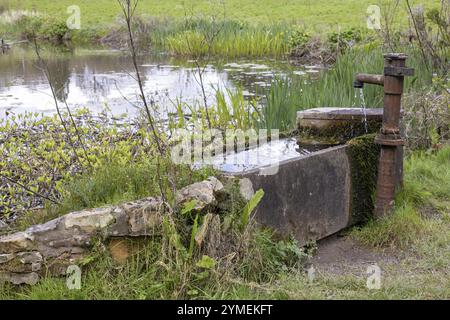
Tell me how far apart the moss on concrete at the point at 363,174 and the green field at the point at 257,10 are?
1304 cm

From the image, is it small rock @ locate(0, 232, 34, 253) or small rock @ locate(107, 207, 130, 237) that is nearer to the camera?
small rock @ locate(0, 232, 34, 253)

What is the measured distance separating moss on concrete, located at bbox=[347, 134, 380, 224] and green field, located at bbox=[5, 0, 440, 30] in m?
13.0

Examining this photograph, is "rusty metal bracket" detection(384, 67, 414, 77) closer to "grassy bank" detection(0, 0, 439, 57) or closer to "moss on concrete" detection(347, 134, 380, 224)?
"moss on concrete" detection(347, 134, 380, 224)

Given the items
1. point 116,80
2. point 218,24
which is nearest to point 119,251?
point 116,80

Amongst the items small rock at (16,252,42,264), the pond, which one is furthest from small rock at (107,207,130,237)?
the pond

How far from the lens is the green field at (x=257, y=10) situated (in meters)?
19.2

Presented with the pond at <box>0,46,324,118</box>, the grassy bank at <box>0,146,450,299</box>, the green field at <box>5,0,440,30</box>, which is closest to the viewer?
the grassy bank at <box>0,146,450,299</box>

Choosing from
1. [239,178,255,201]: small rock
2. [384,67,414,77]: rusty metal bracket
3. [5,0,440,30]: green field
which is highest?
[5,0,440,30]: green field

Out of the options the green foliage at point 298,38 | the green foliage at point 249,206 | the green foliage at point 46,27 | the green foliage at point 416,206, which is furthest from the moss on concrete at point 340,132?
the green foliage at point 46,27

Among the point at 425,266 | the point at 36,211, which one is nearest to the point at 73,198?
the point at 36,211

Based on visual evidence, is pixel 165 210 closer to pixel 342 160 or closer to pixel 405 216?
pixel 342 160

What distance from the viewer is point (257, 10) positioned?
23.5 metres

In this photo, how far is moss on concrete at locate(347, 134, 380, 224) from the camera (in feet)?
15.0

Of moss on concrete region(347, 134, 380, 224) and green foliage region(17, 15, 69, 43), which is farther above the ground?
green foliage region(17, 15, 69, 43)
